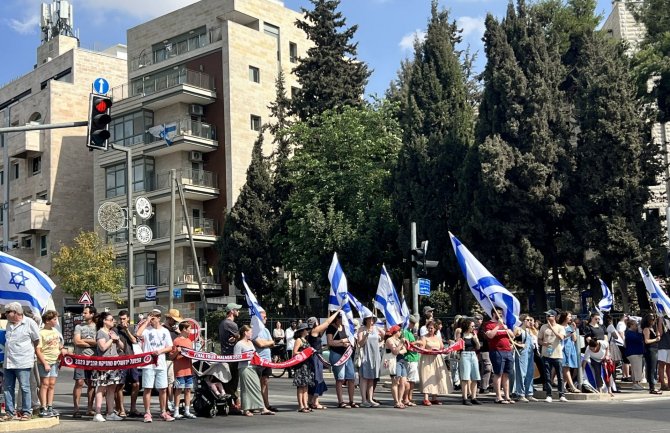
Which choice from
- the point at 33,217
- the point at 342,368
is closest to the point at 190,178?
the point at 33,217

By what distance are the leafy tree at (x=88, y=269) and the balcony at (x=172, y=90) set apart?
30.8 ft

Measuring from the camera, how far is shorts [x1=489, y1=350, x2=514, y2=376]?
17.5 metres

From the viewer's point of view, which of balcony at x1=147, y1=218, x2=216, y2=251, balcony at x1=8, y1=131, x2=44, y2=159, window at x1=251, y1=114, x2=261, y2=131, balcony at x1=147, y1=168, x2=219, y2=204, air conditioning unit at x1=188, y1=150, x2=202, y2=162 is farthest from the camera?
balcony at x1=8, y1=131, x2=44, y2=159

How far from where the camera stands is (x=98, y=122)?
16.7m

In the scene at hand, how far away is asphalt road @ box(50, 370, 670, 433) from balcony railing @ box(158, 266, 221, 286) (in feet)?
105

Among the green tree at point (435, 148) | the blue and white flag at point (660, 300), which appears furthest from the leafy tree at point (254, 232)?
the blue and white flag at point (660, 300)

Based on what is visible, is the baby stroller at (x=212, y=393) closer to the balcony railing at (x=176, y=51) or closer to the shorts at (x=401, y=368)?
the shorts at (x=401, y=368)

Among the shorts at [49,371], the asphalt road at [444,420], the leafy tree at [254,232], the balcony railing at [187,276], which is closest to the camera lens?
the asphalt road at [444,420]

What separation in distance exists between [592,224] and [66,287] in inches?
1114

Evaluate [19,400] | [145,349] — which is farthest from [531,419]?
[19,400]

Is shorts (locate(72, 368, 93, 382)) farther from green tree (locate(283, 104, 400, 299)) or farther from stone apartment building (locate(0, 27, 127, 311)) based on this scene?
stone apartment building (locate(0, 27, 127, 311))

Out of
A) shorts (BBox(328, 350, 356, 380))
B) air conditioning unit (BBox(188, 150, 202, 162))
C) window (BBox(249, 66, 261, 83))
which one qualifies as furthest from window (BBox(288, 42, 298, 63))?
shorts (BBox(328, 350, 356, 380))

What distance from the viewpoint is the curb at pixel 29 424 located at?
12.6 metres

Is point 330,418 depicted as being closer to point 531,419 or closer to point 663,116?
point 531,419
